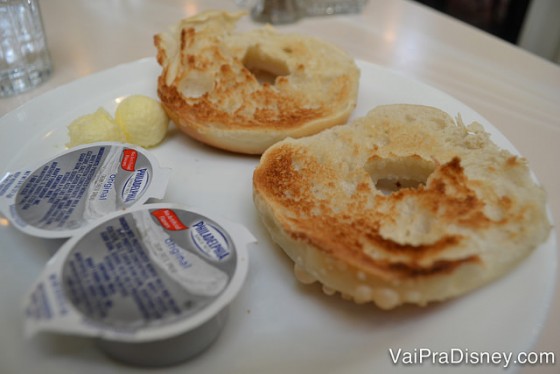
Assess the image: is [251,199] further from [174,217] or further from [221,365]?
[221,365]

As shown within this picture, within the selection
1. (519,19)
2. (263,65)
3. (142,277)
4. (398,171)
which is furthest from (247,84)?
(519,19)

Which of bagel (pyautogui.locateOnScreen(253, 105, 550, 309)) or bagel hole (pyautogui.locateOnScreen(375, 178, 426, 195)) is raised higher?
bagel (pyautogui.locateOnScreen(253, 105, 550, 309))

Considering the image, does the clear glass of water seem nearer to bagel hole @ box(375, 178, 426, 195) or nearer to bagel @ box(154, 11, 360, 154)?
bagel @ box(154, 11, 360, 154)

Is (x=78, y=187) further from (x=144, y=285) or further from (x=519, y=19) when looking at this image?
(x=519, y=19)

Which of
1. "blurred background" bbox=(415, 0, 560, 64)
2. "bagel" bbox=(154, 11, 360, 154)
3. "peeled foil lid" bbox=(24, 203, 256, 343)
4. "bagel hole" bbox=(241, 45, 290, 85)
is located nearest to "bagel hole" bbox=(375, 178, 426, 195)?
"bagel" bbox=(154, 11, 360, 154)

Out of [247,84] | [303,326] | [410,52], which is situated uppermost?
[247,84]

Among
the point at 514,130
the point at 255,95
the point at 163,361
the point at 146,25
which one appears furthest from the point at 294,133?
the point at 146,25
